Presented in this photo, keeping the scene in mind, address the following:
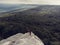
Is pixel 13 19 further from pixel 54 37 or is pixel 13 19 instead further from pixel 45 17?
pixel 54 37

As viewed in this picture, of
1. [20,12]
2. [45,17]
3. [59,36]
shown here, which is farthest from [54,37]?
[20,12]

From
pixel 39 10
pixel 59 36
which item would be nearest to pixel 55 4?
pixel 39 10

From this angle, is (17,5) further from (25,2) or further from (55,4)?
(55,4)

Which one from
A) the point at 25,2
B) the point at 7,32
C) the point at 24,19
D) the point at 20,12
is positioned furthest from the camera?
the point at 25,2

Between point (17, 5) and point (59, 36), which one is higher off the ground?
point (17, 5)

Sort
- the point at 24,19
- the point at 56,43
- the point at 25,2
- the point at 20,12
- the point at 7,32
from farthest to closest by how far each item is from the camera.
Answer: the point at 25,2
the point at 20,12
the point at 24,19
the point at 7,32
the point at 56,43

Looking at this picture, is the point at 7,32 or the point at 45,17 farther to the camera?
the point at 45,17
